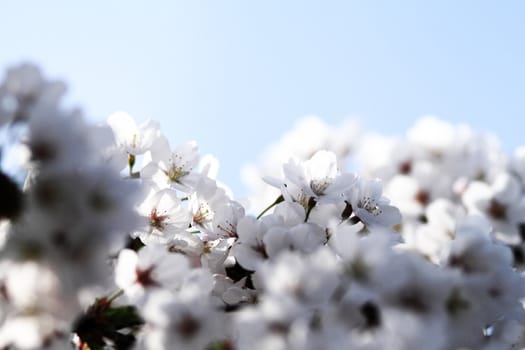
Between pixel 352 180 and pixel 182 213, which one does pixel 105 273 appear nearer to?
pixel 182 213

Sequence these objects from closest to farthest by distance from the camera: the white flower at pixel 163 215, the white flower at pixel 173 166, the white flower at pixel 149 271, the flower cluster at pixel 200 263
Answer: the flower cluster at pixel 200 263, the white flower at pixel 149 271, the white flower at pixel 163 215, the white flower at pixel 173 166

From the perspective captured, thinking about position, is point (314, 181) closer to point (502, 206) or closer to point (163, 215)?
point (163, 215)

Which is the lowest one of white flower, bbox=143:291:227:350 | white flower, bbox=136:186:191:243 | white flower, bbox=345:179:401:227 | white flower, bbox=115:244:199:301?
white flower, bbox=143:291:227:350

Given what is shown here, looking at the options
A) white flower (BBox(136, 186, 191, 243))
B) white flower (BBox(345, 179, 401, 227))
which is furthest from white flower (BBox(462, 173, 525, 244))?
white flower (BBox(136, 186, 191, 243))

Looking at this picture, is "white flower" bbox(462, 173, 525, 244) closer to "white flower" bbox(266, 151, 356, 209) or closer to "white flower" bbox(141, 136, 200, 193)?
"white flower" bbox(266, 151, 356, 209)

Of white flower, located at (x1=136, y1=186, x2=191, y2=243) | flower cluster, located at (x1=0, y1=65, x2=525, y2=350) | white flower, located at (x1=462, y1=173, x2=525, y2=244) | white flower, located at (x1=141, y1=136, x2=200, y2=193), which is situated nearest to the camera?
flower cluster, located at (x1=0, y1=65, x2=525, y2=350)

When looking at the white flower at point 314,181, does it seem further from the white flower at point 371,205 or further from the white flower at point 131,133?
the white flower at point 131,133

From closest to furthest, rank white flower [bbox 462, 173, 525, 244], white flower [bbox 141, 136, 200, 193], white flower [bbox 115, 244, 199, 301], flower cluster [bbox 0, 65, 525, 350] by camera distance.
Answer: flower cluster [bbox 0, 65, 525, 350] → white flower [bbox 115, 244, 199, 301] → white flower [bbox 141, 136, 200, 193] → white flower [bbox 462, 173, 525, 244]

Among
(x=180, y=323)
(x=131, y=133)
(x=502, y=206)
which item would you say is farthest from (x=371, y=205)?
(x=502, y=206)

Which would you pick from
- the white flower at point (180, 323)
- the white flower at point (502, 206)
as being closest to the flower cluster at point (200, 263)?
the white flower at point (180, 323)
